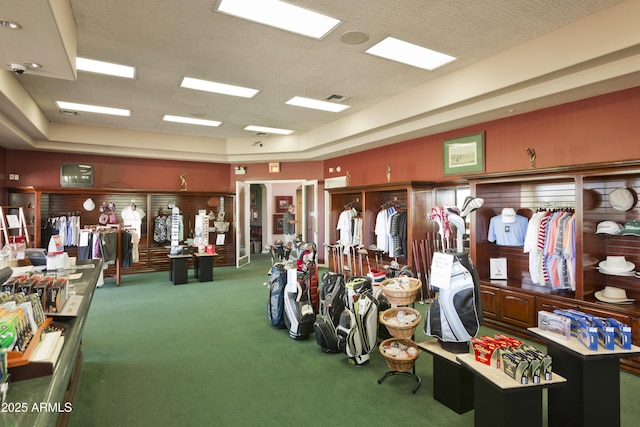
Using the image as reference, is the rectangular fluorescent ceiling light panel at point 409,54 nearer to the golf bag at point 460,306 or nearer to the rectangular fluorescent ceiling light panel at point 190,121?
the golf bag at point 460,306

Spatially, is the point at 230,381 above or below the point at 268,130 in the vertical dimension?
below

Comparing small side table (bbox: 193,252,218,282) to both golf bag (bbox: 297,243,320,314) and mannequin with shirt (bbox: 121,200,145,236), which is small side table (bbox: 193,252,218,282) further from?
golf bag (bbox: 297,243,320,314)

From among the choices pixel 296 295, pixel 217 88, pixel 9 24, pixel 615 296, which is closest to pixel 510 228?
pixel 615 296

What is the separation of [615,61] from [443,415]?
3737mm

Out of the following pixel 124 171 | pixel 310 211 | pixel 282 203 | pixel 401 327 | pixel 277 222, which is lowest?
pixel 401 327

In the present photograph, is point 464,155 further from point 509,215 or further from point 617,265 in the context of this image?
point 617,265

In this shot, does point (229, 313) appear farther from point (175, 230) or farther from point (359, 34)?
Result: point (359, 34)

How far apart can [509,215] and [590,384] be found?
273 cm

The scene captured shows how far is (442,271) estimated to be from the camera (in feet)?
8.45

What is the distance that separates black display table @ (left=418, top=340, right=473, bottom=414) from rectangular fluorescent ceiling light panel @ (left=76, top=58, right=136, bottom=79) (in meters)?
4.99

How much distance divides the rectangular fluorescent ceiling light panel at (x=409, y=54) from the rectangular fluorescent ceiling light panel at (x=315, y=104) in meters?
2.01

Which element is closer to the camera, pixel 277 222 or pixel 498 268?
pixel 498 268

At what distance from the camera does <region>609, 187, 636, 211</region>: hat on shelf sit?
Result: 3688 mm

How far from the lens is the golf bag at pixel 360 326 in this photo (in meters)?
3.44
